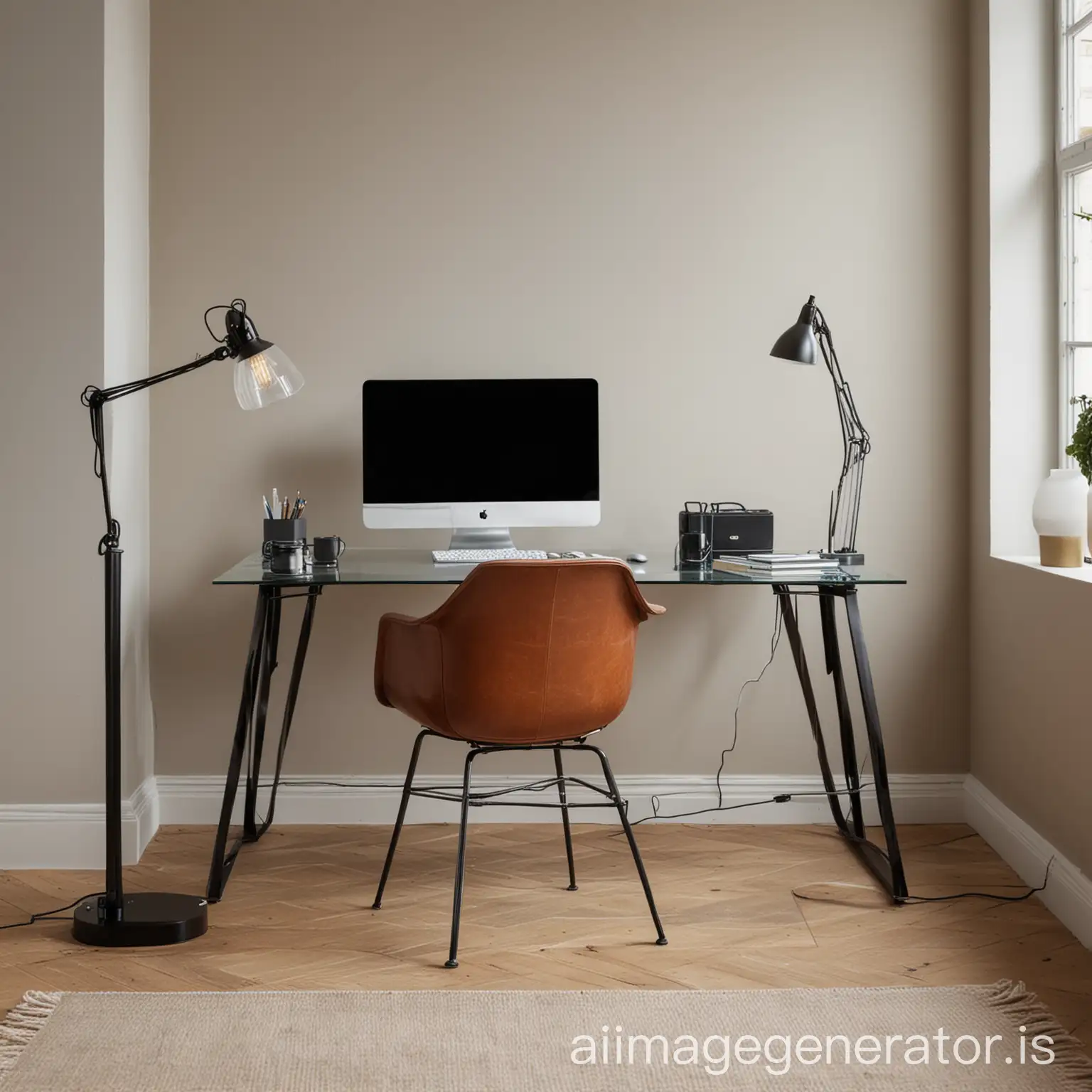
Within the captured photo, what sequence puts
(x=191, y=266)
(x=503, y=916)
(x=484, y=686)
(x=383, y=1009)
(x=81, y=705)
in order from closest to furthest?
(x=383, y=1009)
(x=484, y=686)
(x=503, y=916)
(x=81, y=705)
(x=191, y=266)

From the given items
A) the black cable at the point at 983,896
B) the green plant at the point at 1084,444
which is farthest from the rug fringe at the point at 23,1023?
the green plant at the point at 1084,444

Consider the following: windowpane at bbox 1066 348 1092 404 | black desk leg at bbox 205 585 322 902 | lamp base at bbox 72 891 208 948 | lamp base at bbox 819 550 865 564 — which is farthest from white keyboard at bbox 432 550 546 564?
windowpane at bbox 1066 348 1092 404

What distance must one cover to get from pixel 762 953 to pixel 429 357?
185cm

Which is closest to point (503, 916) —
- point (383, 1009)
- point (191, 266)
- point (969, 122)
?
point (383, 1009)

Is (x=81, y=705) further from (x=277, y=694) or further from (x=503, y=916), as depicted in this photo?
(x=503, y=916)

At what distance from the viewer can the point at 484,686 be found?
8.03 feet

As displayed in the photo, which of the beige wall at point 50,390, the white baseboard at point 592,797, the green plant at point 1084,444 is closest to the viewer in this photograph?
the green plant at point 1084,444

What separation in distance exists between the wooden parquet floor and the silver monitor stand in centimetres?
83

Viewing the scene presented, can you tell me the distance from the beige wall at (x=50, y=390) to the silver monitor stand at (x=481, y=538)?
3.05 feet

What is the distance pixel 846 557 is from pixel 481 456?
3.30 feet

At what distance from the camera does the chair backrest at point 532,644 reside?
2402mm

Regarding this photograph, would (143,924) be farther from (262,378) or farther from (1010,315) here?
(1010,315)

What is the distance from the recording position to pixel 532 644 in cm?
243

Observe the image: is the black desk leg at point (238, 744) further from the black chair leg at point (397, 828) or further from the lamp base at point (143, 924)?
the black chair leg at point (397, 828)
